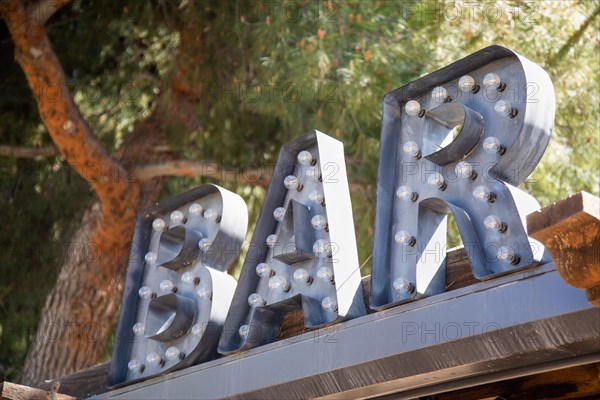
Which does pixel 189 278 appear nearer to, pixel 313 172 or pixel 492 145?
pixel 313 172

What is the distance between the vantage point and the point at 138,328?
3.34 meters

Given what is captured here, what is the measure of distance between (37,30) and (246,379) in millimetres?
3908

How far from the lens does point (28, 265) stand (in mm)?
7641

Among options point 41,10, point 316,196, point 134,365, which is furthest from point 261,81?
point 316,196

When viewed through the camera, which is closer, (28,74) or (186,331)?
(186,331)

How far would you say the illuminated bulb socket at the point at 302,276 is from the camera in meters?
2.81

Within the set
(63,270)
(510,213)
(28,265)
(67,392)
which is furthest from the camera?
(28,265)

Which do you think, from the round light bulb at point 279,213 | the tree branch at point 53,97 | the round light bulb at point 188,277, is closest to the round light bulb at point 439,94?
the round light bulb at point 279,213

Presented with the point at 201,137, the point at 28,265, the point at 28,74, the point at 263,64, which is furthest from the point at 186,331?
the point at 28,265

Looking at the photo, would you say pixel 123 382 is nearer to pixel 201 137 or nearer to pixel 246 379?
pixel 246 379

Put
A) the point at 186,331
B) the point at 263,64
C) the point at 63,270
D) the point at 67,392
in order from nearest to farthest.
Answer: the point at 186,331 < the point at 67,392 < the point at 263,64 < the point at 63,270

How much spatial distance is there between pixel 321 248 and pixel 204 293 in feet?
1.88

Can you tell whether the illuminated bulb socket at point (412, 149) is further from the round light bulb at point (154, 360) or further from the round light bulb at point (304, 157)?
the round light bulb at point (154, 360)

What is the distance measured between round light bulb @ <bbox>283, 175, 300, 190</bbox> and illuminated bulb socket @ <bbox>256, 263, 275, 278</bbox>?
0.86 ft
